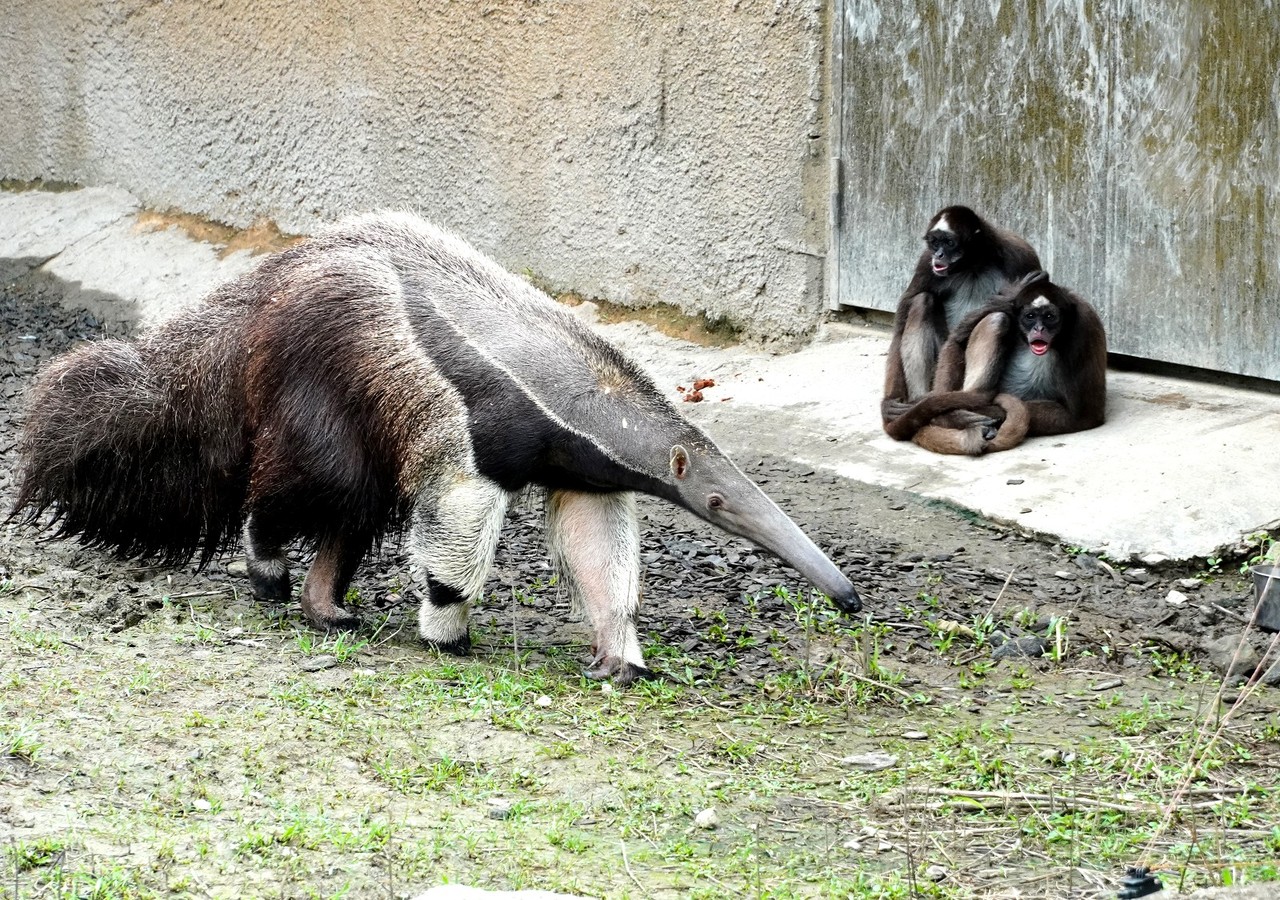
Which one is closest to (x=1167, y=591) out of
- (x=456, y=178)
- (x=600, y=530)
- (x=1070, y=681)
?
(x=1070, y=681)

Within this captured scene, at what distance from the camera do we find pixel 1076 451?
708cm

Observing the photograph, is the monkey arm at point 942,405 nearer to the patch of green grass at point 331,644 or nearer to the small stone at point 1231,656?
the small stone at point 1231,656

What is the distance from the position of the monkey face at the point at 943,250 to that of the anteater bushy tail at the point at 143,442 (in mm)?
3466

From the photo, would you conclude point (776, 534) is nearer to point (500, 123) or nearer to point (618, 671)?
point (618, 671)

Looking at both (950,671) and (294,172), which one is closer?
(950,671)

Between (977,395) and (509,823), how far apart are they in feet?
13.7

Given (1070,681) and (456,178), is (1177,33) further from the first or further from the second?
(456,178)

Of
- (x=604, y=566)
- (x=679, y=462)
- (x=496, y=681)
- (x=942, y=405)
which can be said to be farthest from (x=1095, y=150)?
(x=496, y=681)

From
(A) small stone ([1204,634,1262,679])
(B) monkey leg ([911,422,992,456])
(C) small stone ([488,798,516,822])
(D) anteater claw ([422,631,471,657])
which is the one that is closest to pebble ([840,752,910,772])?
(C) small stone ([488,798,516,822])

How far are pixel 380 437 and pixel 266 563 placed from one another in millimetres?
921

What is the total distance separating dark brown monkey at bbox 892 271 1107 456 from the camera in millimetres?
7125

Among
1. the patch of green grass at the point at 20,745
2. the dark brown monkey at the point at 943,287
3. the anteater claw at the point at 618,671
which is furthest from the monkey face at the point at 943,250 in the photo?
the patch of green grass at the point at 20,745

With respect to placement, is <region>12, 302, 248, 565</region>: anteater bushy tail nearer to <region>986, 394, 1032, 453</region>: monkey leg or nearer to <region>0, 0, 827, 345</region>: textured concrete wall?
<region>986, 394, 1032, 453</region>: monkey leg

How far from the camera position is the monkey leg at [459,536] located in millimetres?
5043
